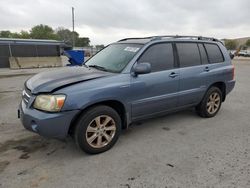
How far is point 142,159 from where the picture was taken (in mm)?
3287

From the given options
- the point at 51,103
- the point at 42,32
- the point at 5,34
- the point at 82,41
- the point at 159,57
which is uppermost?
the point at 5,34

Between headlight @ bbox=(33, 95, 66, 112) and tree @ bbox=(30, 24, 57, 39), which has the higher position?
tree @ bbox=(30, 24, 57, 39)

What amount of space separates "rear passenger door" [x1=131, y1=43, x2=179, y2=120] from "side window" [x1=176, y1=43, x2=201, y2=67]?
0.73ft

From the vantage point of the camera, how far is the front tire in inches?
127

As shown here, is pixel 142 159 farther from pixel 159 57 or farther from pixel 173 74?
pixel 159 57

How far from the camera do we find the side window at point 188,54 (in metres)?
4.39

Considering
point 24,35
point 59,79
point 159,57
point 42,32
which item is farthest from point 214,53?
point 24,35

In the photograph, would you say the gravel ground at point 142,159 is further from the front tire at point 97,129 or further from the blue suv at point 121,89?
the blue suv at point 121,89

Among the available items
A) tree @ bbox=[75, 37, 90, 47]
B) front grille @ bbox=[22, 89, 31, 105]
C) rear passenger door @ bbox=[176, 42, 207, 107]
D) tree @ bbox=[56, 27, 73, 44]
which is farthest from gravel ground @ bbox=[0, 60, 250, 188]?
tree @ bbox=[75, 37, 90, 47]

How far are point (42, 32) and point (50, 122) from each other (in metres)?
75.8

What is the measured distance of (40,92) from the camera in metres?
3.15

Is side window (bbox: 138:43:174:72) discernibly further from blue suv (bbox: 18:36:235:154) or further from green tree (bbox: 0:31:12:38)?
green tree (bbox: 0:31:12:38)

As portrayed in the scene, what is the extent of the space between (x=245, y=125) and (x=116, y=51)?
3.07 m

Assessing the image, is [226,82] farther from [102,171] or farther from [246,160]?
[102,171]
